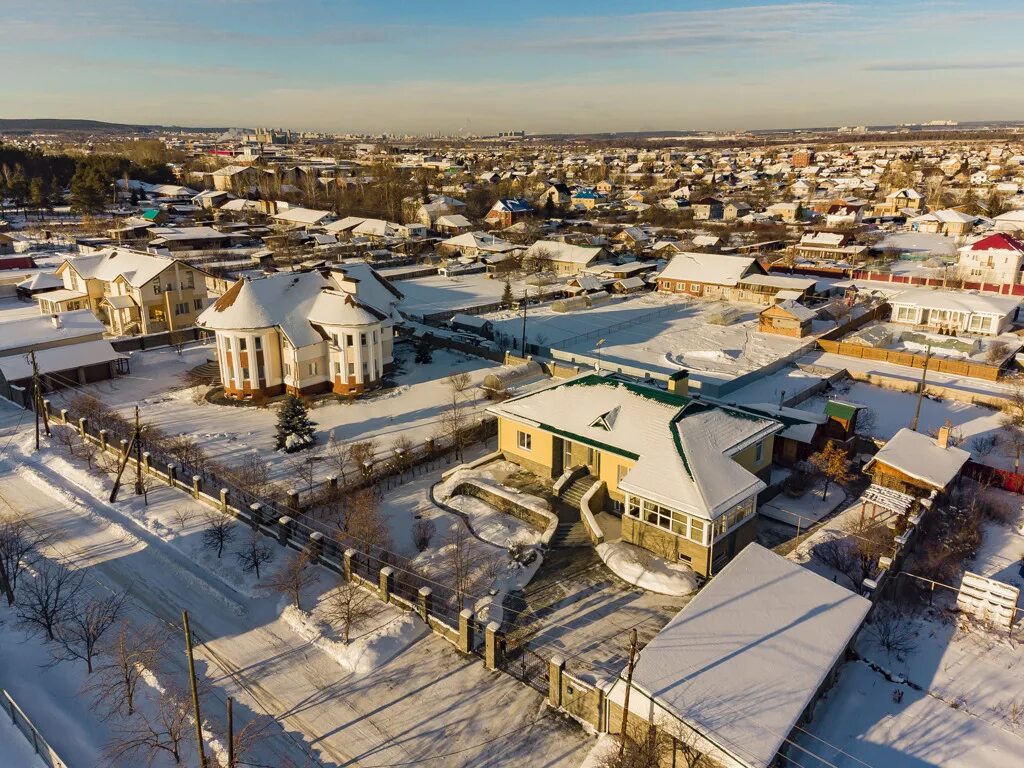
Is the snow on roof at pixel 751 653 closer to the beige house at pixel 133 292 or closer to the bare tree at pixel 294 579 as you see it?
the bare tree at pixel 294 579

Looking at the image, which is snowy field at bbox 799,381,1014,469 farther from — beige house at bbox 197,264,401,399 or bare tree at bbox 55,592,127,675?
bare tree at bbox 55,592,127,675

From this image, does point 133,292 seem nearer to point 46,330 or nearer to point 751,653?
point 46,330

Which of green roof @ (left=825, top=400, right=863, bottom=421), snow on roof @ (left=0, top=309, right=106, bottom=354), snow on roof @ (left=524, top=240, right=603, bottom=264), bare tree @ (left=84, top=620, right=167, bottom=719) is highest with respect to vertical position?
snow on roof @ (left=524, top=240, right=603, bottom=264)

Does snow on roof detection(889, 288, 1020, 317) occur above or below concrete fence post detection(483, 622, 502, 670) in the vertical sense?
above

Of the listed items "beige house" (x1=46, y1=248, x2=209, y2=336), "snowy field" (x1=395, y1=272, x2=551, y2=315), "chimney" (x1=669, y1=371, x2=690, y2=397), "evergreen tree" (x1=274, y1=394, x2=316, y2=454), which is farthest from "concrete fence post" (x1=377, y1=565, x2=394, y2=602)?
"snowy field" (x1=395, y1=272, x2=551, y2=315)

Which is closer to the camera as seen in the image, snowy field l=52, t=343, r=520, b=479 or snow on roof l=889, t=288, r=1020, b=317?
snowy field l=52, t=343, r=520, b=479

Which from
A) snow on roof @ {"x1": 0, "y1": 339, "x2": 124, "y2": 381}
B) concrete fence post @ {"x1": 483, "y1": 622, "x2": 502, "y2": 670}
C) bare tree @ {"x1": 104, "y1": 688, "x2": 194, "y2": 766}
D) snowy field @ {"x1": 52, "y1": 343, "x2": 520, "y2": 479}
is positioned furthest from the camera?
snow on roof @ {"x1": 0, "y1": 339, "x2": 124, "y2": 381}

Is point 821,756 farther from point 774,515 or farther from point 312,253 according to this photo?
point 312,253

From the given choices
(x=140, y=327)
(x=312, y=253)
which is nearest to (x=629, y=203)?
(x=312, y=253)

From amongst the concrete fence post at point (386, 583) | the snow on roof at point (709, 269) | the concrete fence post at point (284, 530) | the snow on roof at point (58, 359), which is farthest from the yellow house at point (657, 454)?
the snow on roof at point (709, 269)
